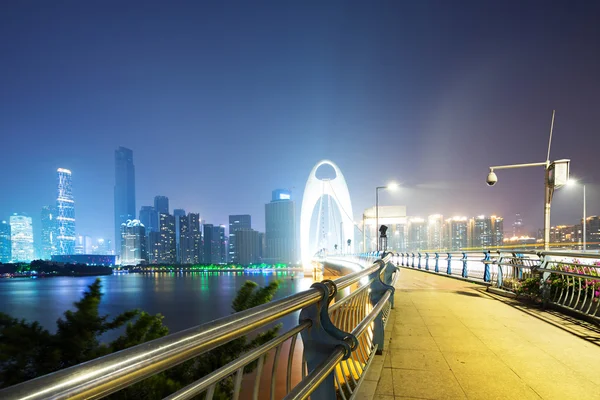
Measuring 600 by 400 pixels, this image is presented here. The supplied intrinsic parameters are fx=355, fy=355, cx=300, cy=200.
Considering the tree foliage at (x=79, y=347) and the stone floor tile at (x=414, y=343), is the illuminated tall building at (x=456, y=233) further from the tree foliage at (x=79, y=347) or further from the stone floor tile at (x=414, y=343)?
the stone floor tile at (x=414, y=343)

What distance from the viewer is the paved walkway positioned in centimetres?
430

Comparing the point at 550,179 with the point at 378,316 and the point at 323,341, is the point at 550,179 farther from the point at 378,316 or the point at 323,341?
the point at 323,341

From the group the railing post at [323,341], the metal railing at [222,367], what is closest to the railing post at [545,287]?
the metal railing at [222,367]

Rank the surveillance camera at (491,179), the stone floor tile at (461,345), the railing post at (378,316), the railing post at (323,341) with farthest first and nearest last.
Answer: the surveillance camera at (491,179) < the stone floor tile at (461,345) < the railing post at (378,316) < the railing post at (323,341)

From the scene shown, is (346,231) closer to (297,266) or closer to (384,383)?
(384,383)

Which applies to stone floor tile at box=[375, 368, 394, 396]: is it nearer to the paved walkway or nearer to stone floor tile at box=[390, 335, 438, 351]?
the paved walkway

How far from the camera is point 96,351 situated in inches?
545

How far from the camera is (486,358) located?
5484 millimetres

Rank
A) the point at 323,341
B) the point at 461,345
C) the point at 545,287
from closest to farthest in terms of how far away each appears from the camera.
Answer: the point at 323,341, the point at 461,345, the point at 545,287

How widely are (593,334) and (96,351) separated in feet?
51.2

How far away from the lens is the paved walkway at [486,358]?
169 inches

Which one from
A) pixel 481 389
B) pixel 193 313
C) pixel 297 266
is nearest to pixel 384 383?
pixel 481 389

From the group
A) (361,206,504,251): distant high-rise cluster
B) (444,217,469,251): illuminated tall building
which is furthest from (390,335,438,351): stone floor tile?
(444,217,469,251): illuminated tall building

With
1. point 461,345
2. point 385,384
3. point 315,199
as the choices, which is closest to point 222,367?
point 385,384
